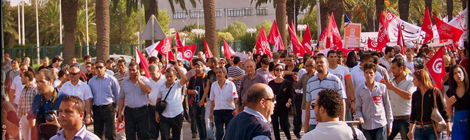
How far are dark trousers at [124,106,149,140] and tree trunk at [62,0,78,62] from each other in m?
13.6

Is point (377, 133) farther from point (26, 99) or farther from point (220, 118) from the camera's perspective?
point (26, 99)

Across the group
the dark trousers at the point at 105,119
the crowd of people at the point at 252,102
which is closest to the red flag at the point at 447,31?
the crowd of people at the point at 252,102

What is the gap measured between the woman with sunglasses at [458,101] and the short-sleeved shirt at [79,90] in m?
5.36

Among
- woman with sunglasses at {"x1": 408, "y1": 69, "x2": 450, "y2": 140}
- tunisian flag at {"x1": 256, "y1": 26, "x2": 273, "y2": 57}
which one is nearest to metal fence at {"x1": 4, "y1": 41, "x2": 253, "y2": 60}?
tunisian flag at {"x1": 256, "y1": 26, "x2": 273, "y2": 57}

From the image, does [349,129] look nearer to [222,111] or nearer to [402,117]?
[402,117]

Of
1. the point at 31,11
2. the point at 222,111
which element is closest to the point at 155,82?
the point at 222,111

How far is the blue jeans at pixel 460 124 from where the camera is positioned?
7.02 m

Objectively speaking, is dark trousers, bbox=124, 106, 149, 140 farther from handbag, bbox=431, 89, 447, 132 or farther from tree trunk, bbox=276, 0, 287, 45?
tree trunk, bbox=276, 0, 287, 45

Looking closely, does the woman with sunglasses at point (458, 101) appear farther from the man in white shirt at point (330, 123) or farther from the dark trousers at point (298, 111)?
the dark trousers at point (298, 111)

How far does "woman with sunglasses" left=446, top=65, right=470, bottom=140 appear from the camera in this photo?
7.04 metres

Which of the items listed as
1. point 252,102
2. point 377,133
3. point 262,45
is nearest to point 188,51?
point 262,45

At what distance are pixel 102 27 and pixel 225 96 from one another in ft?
37.1

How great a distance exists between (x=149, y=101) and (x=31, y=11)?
3715 cm

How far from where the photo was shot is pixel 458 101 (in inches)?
283
